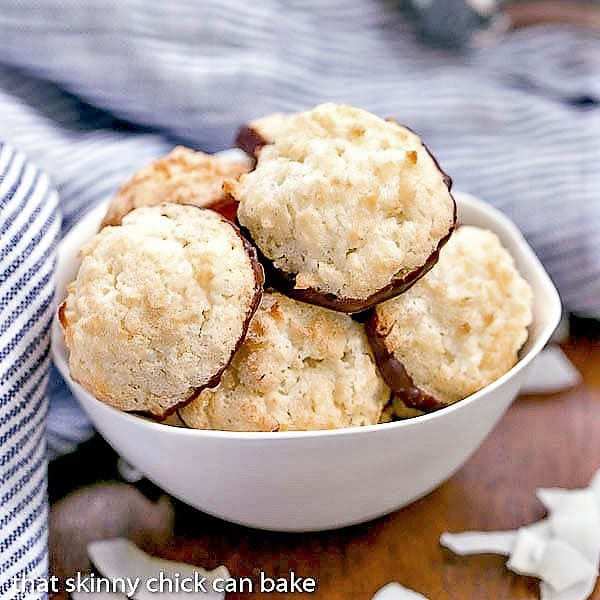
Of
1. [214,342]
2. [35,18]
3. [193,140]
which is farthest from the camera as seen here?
[193,140]

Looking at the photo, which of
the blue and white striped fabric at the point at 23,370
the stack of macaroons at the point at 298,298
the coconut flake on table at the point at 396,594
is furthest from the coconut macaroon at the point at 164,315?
the coconut flake on table at the point at 396,594

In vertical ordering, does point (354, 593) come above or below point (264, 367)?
below

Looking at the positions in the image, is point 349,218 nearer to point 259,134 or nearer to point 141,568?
point 259,134

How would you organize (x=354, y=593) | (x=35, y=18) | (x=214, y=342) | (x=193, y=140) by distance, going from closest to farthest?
(x=214, y=342) → (x=354, y=593) → (x=35, y=18) → (x=193, y=140)

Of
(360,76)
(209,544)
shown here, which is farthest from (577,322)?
(209,544)

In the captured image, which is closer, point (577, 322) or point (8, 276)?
point (8, 276)

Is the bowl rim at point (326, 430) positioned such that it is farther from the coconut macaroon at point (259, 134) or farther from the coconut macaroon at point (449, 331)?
the coconut macaroon at point (259, 134)

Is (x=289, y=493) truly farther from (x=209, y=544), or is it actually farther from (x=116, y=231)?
(x=116, y=231)

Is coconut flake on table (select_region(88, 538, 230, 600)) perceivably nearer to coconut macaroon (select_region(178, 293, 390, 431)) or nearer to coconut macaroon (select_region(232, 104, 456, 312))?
coconut macaroon (select_region(178, 293, 390, 431))
